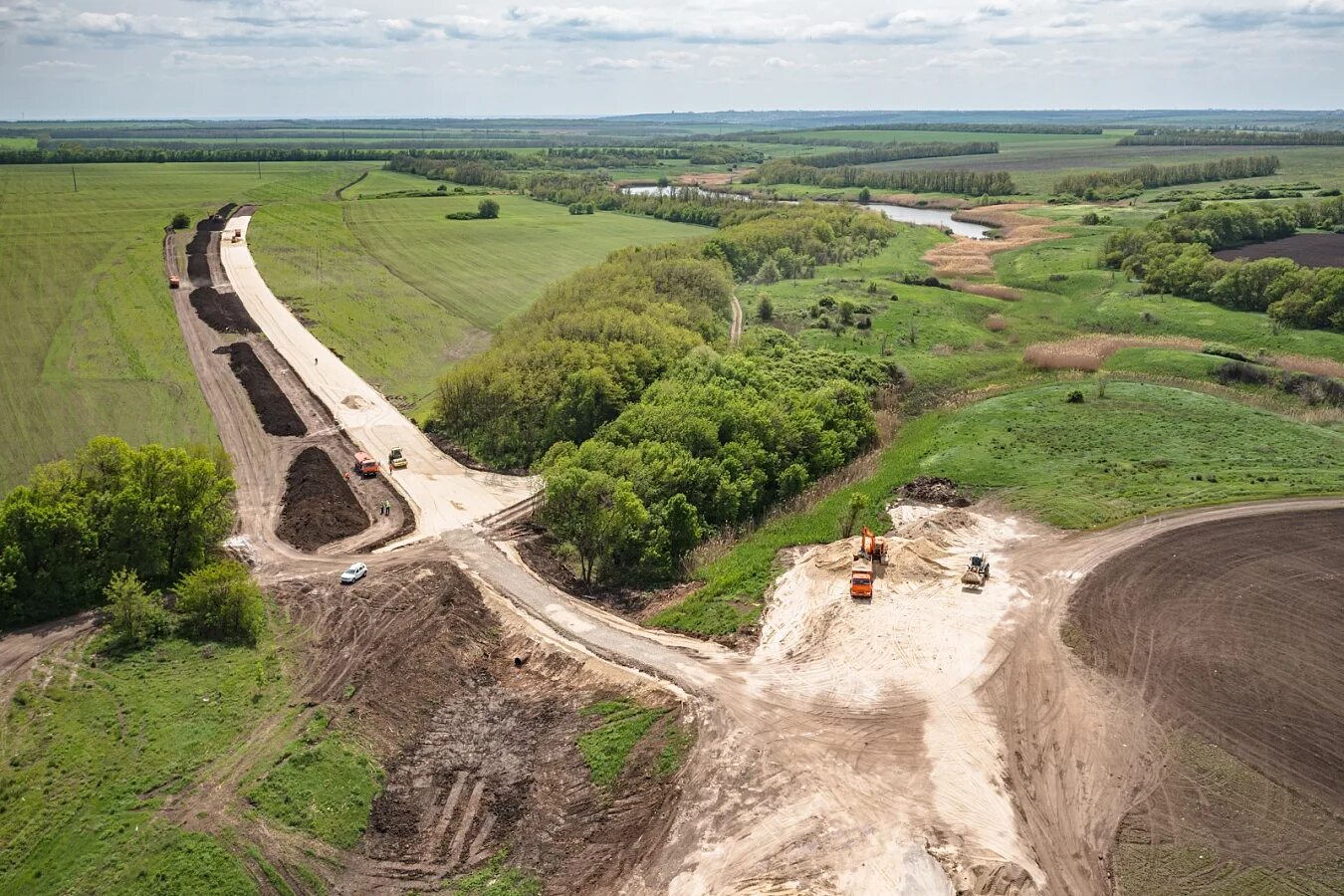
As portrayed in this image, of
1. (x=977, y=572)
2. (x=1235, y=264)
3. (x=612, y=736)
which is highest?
(x=1235, y=264)

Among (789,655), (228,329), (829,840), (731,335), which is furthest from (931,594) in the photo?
(228,329)

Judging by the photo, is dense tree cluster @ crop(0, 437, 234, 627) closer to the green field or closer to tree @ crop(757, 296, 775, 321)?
the green field

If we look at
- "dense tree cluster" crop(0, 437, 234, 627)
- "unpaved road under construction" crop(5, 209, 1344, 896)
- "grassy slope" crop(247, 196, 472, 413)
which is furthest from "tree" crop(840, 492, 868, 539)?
"grassy slope" crop(247, 196, 472, 413)

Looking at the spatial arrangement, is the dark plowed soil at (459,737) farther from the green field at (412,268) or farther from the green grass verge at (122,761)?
the green field at (412,268)

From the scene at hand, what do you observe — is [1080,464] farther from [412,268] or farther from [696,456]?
[412,268]

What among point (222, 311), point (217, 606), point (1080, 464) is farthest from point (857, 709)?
point (222, 311)
